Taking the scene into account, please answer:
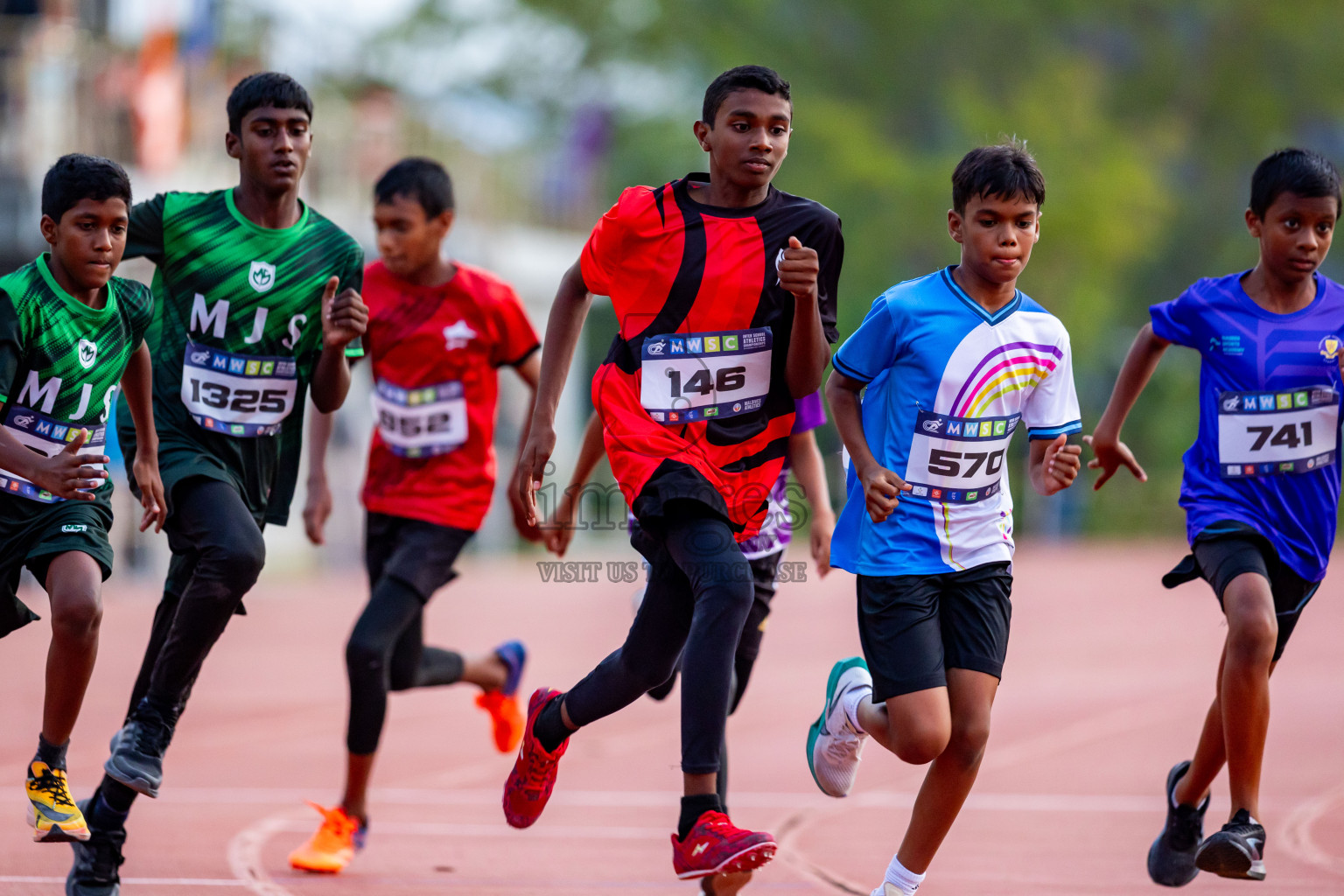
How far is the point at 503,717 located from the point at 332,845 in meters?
1.55

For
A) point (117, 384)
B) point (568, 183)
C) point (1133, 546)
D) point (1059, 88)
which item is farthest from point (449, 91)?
point (117, 384)

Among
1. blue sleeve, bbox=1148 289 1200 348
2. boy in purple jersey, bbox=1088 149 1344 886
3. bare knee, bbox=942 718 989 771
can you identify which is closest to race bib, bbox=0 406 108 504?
bare knee, bbox=942 718 989 771

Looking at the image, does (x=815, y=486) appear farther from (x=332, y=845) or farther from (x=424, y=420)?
(x=332, y=845)

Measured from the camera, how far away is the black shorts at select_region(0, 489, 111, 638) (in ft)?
16.5

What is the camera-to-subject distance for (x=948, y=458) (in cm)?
497

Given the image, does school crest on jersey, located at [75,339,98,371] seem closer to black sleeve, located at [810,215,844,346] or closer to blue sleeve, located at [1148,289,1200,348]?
black sleeve, located at [810,215,844,346]

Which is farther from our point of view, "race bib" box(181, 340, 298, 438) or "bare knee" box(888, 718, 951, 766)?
"race bib" box(181, 340, 298, 438)

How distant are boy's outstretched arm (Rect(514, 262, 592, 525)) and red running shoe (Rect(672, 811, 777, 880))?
1.13m

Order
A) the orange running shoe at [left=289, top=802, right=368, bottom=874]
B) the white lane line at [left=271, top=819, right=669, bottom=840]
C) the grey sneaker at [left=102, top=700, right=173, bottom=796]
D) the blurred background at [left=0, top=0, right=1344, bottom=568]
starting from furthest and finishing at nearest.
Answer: the blurred background at [left=0, top=0, right=1344, bottom=568], the white lane line at [left=271, top=819, right=669, bottom=840], the orange running shoe at [left=289, top=802, right=368, bottom=874], the grey sneaker at [left=102, top=700, right=173, bottom=796]

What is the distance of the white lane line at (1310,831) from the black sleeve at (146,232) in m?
4.79

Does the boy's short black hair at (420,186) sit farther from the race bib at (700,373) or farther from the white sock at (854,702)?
the white sock at (854,702)

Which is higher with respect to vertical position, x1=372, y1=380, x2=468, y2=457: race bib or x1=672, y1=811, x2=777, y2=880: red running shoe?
x1=372, y1=380, x2=468, y2=457: race bib

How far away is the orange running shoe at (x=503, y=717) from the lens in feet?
25.1

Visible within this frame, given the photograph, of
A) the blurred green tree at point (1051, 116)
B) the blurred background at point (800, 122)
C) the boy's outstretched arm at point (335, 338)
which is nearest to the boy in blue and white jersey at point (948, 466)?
the boy's outstretched arm at point (335, 338)
